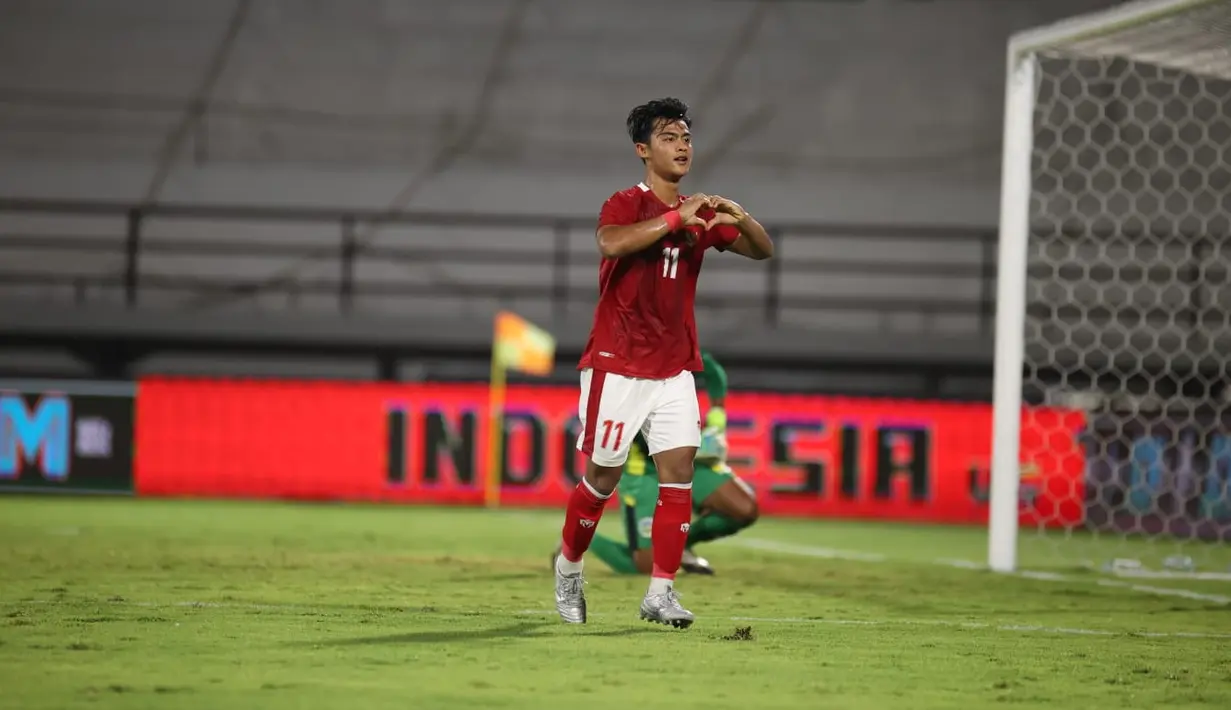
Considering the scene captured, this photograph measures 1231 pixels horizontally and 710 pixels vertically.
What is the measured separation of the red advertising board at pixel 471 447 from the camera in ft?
57.0

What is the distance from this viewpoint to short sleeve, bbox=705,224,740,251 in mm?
6535

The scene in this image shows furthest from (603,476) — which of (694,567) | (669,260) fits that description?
(694,567)

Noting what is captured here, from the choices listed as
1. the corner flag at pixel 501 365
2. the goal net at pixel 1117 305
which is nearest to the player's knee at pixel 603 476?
the goal net at pixel 1117 305

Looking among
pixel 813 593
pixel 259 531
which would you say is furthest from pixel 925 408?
pixel 813 593

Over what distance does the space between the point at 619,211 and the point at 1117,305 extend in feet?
39.1

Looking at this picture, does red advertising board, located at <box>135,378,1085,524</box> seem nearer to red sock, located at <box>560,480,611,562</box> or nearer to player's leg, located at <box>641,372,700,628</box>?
red sock, located at <box>560,480,611,562</box>

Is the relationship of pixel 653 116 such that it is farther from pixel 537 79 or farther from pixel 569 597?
pixel 537 79

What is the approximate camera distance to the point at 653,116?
6520mm

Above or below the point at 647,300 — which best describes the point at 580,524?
below

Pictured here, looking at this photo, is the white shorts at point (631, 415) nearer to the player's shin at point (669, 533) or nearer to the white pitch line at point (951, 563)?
the player's shin at point (669, 533)

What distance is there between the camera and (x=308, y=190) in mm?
20812

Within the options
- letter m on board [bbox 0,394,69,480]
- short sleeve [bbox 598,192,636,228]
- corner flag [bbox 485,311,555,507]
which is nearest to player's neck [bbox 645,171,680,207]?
short sleeve [bbox 598,192,636,228]

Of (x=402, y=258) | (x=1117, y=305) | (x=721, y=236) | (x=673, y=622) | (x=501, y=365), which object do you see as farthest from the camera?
(x=402, y=258)

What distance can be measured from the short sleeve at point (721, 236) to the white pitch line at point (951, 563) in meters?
3.84
